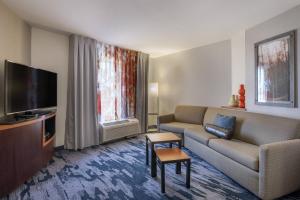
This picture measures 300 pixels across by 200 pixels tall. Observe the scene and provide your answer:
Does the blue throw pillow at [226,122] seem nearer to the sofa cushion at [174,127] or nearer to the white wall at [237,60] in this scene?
the sofa cushion at [174,127]

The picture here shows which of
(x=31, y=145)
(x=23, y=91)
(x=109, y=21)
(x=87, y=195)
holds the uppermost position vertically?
(x=109, y=21)

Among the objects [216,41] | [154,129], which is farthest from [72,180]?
[216,41]

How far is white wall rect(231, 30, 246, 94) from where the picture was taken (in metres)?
3.32

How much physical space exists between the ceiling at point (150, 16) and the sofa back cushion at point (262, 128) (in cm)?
152

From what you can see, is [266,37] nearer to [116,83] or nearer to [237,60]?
[237,60]

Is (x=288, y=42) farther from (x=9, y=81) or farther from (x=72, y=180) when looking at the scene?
(x=9, y=81)

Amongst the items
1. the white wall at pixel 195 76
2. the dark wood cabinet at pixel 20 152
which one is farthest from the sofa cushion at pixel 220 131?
the dark wood cabinet at pixel 20 152

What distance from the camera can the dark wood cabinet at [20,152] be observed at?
1813 mm

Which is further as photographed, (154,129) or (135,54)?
(154,129)

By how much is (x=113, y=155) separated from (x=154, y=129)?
87.1 inches

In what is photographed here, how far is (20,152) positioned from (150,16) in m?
2.47

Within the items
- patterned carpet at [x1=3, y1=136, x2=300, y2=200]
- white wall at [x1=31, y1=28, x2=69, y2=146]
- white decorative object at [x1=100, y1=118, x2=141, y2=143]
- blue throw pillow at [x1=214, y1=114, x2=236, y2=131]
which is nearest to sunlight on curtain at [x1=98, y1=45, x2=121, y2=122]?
white decorative object at [x1=100, y1=118, x2=141, y2=143]

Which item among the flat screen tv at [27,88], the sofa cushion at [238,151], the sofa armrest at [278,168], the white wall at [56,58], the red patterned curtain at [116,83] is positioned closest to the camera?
the sofa armrest at [278,168]

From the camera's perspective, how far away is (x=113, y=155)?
3217 millimetres
